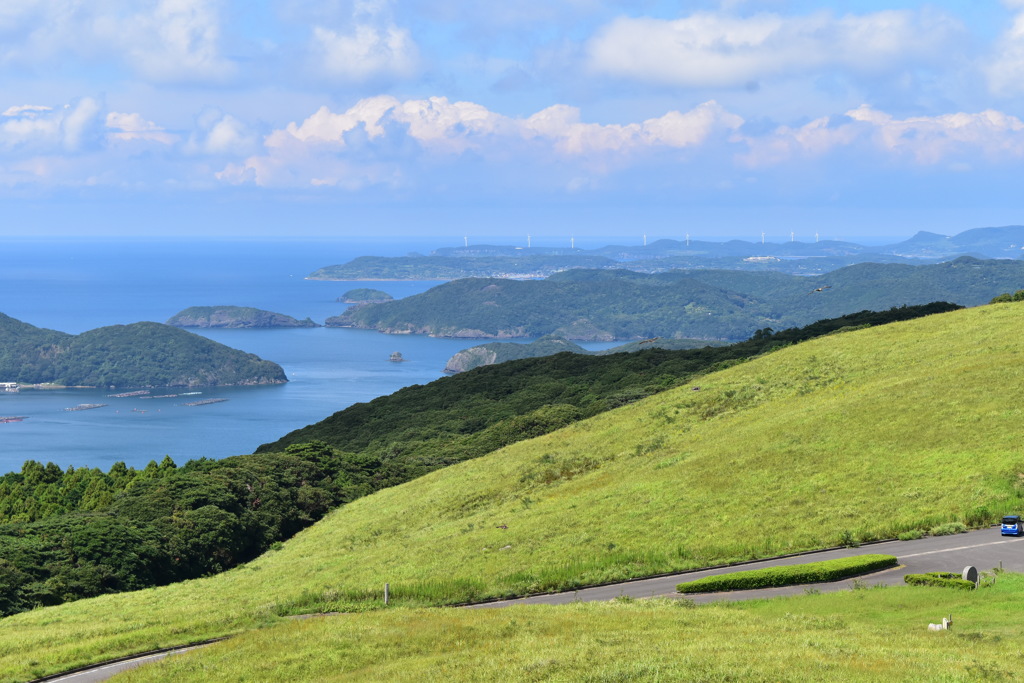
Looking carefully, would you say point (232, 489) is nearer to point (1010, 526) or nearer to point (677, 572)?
point (677, 572)

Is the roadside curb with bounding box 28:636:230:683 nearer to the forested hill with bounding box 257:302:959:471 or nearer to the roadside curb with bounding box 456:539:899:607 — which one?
the roadside curb with bounding box 456:539:899:607

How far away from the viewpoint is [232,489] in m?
70.9

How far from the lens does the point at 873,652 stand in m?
22.0

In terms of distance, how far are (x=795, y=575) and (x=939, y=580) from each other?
463 centimetres

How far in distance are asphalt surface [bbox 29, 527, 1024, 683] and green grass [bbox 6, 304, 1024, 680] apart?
950 millimetres

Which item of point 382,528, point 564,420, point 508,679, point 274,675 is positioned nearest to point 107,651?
point 274,675

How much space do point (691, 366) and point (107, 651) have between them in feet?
367

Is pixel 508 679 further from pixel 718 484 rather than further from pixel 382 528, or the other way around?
pixel 382 528

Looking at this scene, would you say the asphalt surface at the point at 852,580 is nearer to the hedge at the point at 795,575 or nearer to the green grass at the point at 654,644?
the hedge at the point at 795,575

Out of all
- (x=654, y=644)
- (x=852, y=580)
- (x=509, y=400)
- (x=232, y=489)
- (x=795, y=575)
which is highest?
(x=654, y=644)

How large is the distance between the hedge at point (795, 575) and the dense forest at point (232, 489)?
1461 inches

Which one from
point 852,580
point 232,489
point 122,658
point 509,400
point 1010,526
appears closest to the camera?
point 122,658


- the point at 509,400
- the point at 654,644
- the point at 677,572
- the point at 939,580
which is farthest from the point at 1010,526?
the point at 509,400

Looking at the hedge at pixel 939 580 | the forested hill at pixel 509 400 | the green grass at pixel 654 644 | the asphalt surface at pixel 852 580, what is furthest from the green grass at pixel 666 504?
the forested hill at pixel 509 400
